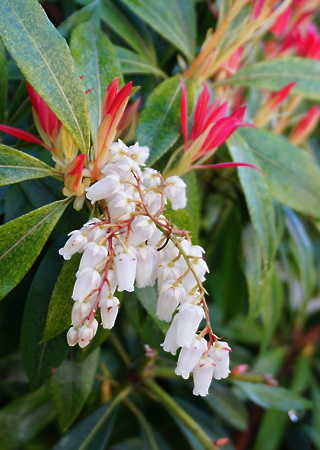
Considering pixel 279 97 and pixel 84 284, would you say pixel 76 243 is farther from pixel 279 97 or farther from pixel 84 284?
pixel 279 97

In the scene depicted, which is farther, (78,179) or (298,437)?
(298,437)

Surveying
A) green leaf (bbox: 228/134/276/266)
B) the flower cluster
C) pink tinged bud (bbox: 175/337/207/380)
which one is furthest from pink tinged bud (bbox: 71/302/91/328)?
green leaf (bbox: 228/134/276/266)

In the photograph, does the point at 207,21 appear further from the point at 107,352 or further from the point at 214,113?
the point at 107,352

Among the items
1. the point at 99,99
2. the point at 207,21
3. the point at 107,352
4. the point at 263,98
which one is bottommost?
the point at 107,352

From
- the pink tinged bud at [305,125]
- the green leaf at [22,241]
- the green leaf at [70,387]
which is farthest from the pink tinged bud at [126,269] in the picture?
the pink tinged bud at [305,125]

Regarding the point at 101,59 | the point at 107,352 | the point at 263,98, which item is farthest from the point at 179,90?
the point at 107,352

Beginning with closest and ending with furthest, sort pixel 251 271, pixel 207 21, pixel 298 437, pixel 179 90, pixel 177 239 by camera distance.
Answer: pixel 177 239 → pixel 179 90 → pixel 251 271 → pixel 207 21 → pixel 298 437

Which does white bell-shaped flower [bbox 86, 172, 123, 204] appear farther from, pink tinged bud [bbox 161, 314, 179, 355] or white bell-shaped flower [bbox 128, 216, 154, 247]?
pink tinged bud [bbox 161, 314, 179, 355]
